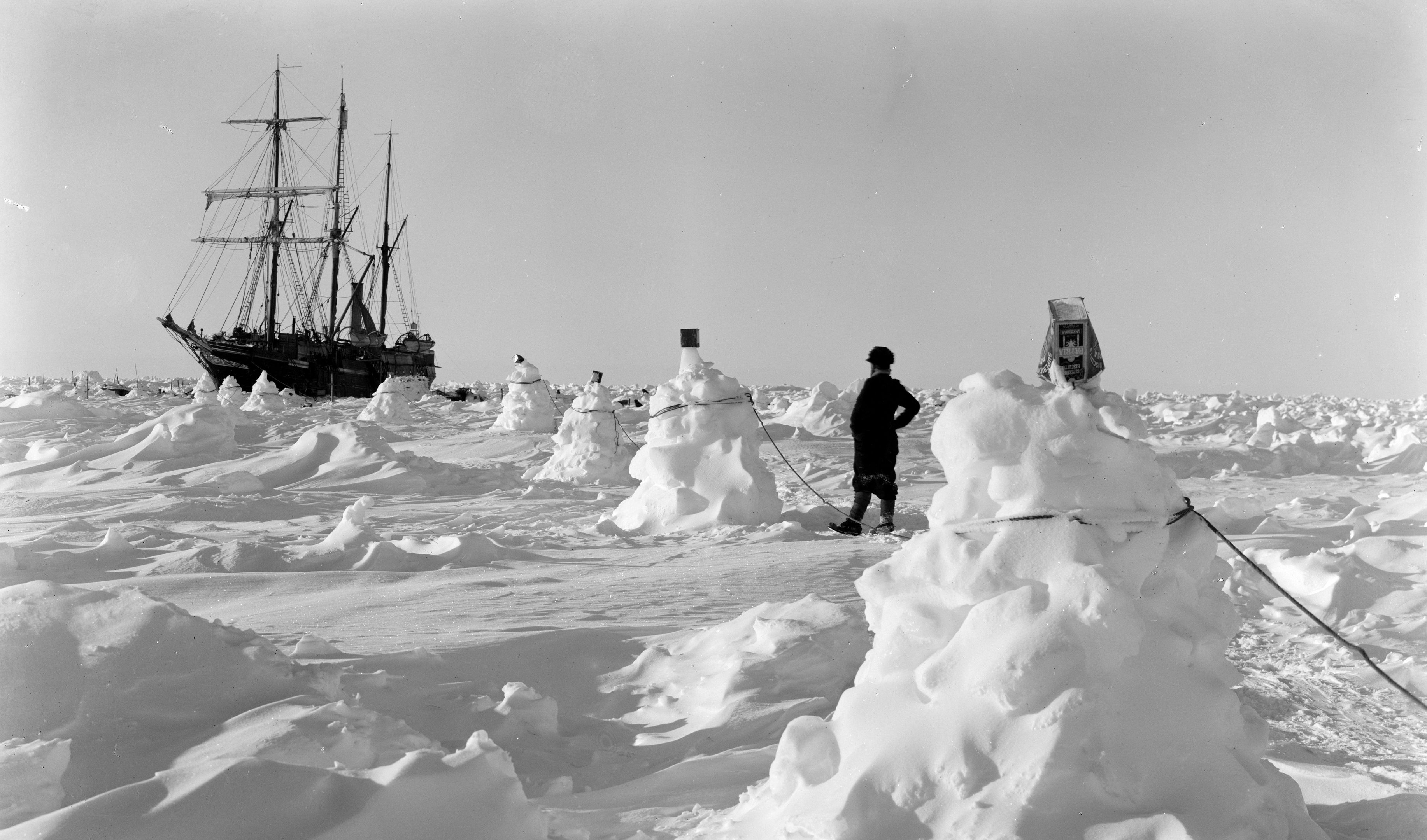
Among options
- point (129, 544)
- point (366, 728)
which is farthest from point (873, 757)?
point (129, 544)

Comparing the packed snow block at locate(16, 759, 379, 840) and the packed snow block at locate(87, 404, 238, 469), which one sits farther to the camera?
the packed snow block at locate(87, 404, 238, 469)

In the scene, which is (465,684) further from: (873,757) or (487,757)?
(873,757)

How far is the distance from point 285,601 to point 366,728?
2.98m

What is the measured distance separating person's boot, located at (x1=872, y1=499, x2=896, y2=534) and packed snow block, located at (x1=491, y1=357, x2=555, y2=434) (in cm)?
1186

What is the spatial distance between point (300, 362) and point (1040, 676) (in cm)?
4559

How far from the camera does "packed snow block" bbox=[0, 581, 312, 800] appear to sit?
266 cm

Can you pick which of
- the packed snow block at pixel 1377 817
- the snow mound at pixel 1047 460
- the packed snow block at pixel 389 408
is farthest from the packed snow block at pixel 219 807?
the packed snow block at pixel 389 408

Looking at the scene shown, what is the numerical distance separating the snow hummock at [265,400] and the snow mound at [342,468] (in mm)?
13576

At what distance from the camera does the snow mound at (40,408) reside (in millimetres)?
19594

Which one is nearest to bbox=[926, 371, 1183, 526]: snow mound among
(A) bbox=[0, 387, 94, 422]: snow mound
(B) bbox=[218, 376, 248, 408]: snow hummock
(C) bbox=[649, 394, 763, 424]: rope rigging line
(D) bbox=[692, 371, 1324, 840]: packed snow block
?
(D) bbox=[692, 371, 1324, 840]: packed snow block

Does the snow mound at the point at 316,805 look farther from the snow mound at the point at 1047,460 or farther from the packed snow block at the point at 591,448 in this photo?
the packed snow block at the point at 591,448

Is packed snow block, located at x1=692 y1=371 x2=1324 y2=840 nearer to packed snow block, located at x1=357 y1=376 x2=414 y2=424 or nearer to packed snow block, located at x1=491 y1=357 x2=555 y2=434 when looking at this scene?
packed snow block, located at x1=491 y1=357 x2=555 y2=434

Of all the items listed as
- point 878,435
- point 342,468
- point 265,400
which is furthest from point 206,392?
point 878,435

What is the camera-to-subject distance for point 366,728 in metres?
2.86
